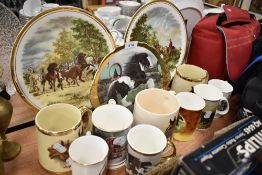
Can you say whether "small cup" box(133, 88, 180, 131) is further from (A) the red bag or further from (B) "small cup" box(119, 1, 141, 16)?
(B) "small cup" box(119, 1, 141, 16)

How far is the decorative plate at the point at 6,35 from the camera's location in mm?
→ 672

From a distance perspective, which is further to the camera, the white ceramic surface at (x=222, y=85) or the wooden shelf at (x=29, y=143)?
the white ceramic surface at (x=222, y=85)

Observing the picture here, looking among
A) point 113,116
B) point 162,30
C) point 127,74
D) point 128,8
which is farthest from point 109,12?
point 113,116

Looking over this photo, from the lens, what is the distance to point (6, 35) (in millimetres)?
688

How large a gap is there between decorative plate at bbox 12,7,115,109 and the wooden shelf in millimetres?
72

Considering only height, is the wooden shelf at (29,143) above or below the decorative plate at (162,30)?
below

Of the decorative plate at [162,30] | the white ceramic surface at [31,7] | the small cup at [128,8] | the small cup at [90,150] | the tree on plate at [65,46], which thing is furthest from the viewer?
the small cup at [128,8]

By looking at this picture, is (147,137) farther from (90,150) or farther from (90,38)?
(90,38)

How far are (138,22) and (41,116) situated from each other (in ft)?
1.19

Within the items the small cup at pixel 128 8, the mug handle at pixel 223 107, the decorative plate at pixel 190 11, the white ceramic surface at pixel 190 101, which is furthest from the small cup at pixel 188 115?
the small cup at pixel 128 8

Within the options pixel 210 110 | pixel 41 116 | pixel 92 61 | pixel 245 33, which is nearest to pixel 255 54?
pixel 245 33

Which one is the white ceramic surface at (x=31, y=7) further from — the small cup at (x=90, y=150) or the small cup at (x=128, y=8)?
the small cup at (x=90, y=150)

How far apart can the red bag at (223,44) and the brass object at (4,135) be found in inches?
24.4

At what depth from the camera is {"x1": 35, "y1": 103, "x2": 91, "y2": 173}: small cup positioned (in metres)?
0.51
